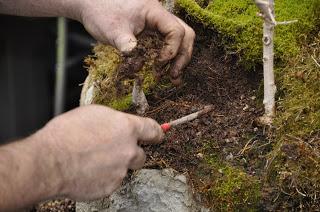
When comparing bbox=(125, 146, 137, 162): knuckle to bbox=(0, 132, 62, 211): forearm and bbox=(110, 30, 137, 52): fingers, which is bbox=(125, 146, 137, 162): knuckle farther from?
bbox=(110, 30, 137, 52): fingers

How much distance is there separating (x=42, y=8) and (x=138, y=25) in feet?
1.51

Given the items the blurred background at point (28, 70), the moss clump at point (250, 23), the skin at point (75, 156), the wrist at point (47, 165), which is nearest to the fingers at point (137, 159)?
the skin at point (75, 156)

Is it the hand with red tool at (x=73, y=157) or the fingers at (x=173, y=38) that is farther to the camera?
the fingers at (x=173, y=38)

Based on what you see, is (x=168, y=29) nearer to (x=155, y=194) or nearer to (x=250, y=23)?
(x=250, y=23)

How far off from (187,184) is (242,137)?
0.27 meters

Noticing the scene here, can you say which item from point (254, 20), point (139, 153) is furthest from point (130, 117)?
point (254, 20)

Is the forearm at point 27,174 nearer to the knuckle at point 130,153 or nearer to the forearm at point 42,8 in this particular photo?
the knuckle at point 130,153

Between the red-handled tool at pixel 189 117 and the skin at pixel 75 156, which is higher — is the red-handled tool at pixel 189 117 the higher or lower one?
the lower one

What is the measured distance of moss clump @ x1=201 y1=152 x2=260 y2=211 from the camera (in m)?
1.82

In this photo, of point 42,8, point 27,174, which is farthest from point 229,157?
point 42,8

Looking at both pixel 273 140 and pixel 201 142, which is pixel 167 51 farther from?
pixel 273 140

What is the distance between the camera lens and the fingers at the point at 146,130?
1.65m

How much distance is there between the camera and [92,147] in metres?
1.55

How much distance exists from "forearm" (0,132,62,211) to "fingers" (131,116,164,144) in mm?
279
